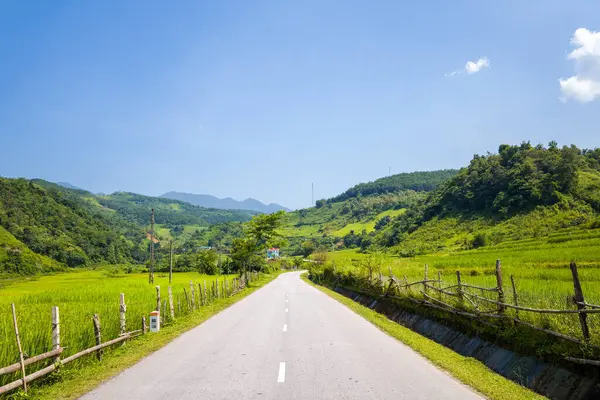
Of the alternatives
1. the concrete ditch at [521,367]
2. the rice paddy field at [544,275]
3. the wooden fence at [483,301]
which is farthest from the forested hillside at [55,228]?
the concrete ditch at [521,367]

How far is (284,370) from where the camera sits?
8742mm

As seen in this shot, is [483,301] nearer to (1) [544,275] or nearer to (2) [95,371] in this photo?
(2) [95,371]

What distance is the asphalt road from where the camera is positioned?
23.5ft

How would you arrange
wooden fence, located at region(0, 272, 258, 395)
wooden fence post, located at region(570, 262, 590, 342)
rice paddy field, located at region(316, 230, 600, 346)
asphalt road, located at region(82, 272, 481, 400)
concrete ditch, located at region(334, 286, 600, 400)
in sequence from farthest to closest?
rice paddy field, located at region(316, 230, 600, 346) → wooden fence post, located at region(570, 262, 590, 342) → concrete ditch, located at region(334, 286, 600, 400) → wooden fence, located at region(0, 272, 258, 395) → asphalt road, located at region(82, 272, 481, 400)

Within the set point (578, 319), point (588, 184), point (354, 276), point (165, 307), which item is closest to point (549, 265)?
point (354, 276)

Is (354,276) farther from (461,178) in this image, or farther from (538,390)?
(461,178)

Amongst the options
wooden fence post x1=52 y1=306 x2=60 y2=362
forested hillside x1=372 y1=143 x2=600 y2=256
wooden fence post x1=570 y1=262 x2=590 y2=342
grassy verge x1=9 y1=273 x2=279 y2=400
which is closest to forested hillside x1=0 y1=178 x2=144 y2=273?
forested hillside x1=372 y1=143 x2=600 y2=256

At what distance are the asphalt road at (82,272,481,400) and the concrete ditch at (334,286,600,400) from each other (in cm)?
190

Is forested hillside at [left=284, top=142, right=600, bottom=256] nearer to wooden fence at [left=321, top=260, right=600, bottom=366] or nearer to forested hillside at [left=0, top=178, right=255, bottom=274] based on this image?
wooden fence at [left=321, top=260, right=600, bottom=366]

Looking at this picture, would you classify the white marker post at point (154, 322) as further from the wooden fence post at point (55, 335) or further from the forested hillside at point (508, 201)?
the forested hillside at point (508, 201)

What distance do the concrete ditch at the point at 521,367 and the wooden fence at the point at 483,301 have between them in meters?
0.43

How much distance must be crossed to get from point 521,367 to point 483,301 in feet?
10.9

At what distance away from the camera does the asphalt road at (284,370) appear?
23.5ft

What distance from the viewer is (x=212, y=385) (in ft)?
25.0
